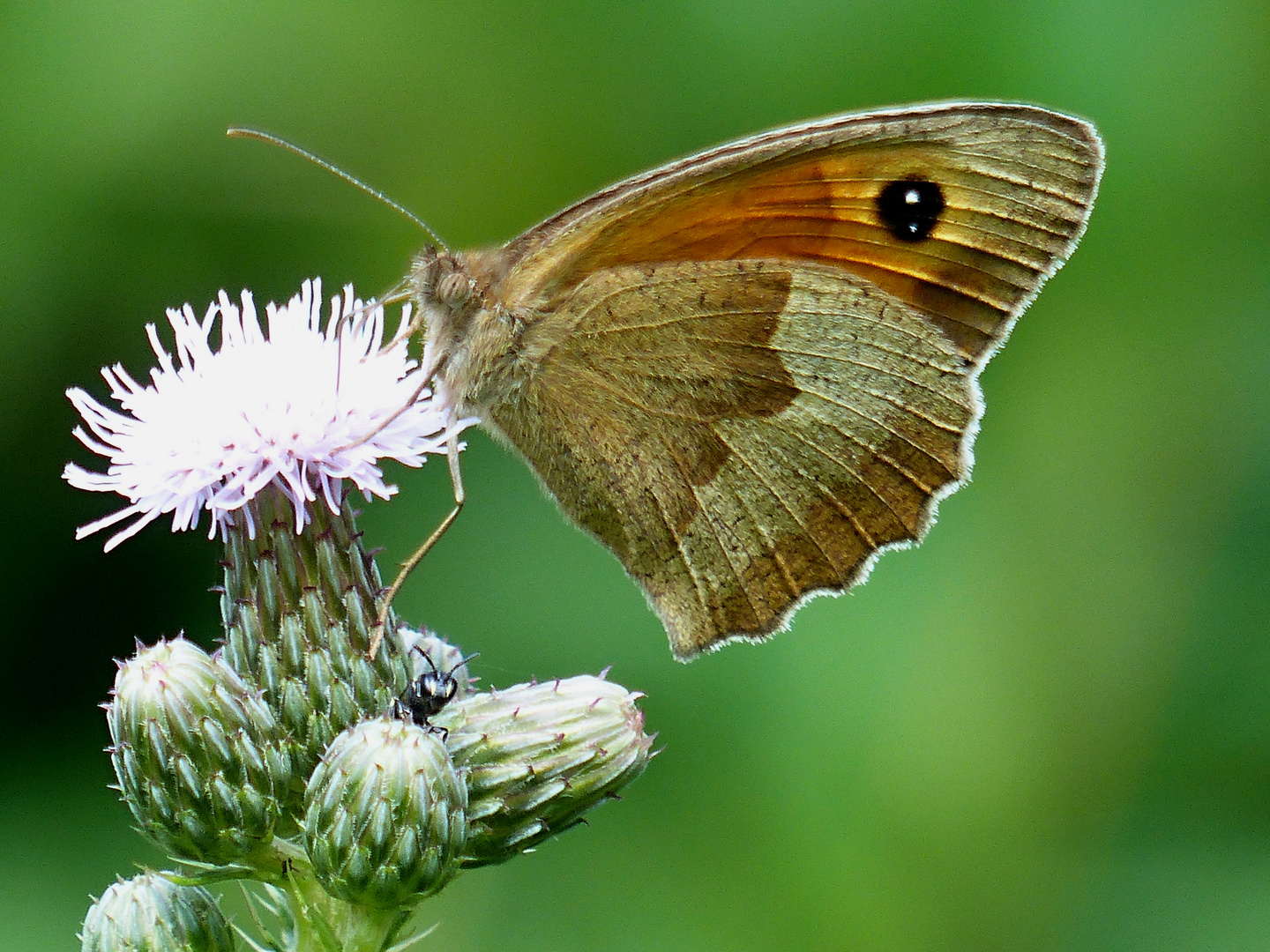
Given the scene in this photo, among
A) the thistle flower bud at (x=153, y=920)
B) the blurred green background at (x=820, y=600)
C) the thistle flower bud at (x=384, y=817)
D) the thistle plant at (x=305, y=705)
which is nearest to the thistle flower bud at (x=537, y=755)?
the thistle plant at (x=305, y=705)

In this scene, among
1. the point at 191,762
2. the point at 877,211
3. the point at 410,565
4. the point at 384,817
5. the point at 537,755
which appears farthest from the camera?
the point at 877,211

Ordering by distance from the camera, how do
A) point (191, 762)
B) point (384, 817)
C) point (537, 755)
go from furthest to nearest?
point (537, 755) → point (191, 762) → point (384, 817)

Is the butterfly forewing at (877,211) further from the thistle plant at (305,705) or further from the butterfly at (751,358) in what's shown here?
the thistle plant at (305,705)

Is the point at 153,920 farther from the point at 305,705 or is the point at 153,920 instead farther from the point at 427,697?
the point at 427,697

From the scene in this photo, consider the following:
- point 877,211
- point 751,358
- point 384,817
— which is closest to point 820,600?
point 751,358

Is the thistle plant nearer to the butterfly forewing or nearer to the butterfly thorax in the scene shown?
the butterfly thorax

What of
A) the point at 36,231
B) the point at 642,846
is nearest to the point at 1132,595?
the point at 642,846
